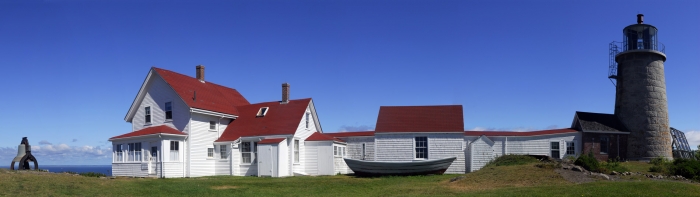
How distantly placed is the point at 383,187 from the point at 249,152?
13406 millimetres

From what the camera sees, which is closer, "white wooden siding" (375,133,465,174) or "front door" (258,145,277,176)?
"front door" (258,145,277,176)

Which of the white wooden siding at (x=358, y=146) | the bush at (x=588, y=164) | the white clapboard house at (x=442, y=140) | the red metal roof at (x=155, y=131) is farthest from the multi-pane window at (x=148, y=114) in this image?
the bush at (x=588, y=164)

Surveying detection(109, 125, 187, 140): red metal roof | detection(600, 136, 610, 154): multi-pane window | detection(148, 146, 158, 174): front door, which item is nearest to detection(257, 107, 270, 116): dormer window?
detection(109, 125, 187, 140): red metal roof

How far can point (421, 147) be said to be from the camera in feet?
108

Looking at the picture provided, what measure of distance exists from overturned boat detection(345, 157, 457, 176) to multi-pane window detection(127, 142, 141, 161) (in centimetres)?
1267

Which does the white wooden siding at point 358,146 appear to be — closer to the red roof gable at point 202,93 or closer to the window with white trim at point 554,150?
the red roof gable at point 202,93

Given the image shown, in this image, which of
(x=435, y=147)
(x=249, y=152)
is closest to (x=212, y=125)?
(x=249, y=152)

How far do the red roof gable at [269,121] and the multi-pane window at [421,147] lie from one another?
738 centimetres

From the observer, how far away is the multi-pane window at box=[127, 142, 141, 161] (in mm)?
31691

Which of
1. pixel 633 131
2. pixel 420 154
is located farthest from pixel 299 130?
pixel 633 131

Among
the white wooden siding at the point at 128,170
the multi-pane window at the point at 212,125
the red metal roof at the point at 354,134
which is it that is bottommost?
the white wooden siding at the point at 128,170

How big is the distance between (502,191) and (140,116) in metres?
24.7

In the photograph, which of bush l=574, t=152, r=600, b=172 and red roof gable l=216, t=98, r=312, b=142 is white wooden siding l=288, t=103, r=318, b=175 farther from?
bush l=574, t=152, r=600, b=172

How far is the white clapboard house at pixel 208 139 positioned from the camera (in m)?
31.2
